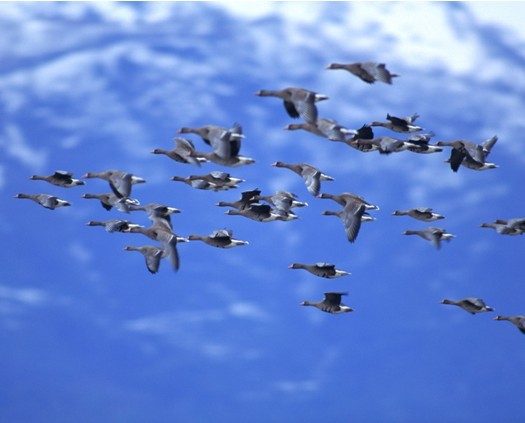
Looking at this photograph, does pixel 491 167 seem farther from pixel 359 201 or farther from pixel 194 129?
pixel 194 129

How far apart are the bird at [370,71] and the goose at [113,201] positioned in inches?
296

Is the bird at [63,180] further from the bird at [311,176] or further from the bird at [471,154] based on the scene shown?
the bird at [471,154]

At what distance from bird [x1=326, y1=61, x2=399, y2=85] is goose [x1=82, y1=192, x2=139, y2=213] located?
7.52m

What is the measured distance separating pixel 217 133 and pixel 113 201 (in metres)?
5.43

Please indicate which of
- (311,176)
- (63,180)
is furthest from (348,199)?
(63,180)

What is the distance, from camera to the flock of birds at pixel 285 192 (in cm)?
2822

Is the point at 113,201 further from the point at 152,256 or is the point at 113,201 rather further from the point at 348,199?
the point at 348,199

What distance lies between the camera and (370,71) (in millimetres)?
27625

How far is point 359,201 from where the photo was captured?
3125 centimetres

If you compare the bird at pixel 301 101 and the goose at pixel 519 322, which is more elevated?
the bird at pixel 301 101

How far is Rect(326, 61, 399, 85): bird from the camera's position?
27.3 m

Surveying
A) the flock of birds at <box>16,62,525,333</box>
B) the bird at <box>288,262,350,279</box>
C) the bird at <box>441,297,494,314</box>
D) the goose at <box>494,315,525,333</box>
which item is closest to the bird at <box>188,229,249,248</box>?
the flock of birds at <box>16,62,525,333</box>

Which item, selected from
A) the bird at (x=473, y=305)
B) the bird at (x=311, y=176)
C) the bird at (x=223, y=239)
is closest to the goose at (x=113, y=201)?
the bird at (x=223, y=239)

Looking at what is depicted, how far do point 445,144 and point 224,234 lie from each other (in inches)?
283
